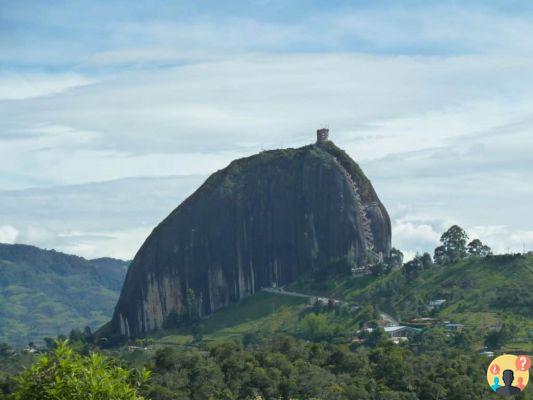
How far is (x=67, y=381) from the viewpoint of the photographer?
41.8 meters

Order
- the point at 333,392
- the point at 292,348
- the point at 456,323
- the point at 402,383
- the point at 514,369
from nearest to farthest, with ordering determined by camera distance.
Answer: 1. the point at 514,369
2. the point at 333,392
3. the point at 402,383
4. the point at 292,348
5. the point at 456,323

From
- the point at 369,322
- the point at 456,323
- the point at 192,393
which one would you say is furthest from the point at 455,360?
the point at 369,322

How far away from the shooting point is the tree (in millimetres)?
41656

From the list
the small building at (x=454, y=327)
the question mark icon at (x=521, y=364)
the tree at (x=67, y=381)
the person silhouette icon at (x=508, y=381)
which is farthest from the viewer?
the small building at (x=454, y=327)

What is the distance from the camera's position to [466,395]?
109 metres

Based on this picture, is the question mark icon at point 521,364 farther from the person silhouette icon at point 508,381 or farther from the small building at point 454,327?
the small building at point 454,327

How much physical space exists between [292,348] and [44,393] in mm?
92598

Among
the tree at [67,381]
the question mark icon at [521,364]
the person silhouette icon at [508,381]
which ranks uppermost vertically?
the tree at [67,381]

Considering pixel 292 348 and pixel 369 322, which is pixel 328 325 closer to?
pixel 369 322

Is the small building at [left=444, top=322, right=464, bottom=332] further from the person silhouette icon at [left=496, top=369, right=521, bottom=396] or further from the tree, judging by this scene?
the tree

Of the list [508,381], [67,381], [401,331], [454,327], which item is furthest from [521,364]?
[401,331]

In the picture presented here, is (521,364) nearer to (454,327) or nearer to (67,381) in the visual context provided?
(67,381)

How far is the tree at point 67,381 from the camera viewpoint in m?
41.7

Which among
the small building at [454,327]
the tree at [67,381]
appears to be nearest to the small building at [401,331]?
the small building at [454,327]
